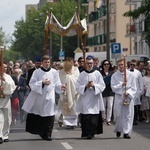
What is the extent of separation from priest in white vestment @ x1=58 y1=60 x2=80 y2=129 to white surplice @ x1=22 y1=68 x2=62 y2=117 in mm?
3304

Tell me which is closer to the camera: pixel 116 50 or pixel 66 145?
pixel 66 145

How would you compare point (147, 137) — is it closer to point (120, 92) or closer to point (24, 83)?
point (120, 92)

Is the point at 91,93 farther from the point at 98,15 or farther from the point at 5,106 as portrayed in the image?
the point at 98,15

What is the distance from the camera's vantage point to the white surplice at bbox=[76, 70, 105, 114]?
18875 millimetres

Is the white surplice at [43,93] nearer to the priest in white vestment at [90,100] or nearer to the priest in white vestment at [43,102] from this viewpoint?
the priest in white vestment at [43,102]

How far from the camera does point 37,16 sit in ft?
337

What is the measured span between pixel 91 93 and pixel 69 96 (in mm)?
3113

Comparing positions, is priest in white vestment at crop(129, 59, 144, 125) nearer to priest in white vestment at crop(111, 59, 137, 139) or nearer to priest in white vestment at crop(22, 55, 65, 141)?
priest in white vestment at crop(111, 59, 137, 139)

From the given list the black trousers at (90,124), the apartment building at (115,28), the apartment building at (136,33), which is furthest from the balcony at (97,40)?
the black trousers at (90,124)

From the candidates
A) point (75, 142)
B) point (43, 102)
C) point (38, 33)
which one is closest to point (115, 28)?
point (38, 33)

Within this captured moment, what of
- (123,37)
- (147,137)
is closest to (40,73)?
(147,137)

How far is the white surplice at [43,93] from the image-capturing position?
18375 millimetres

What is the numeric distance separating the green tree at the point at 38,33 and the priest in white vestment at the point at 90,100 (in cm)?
7238

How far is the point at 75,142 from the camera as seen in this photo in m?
17.8
